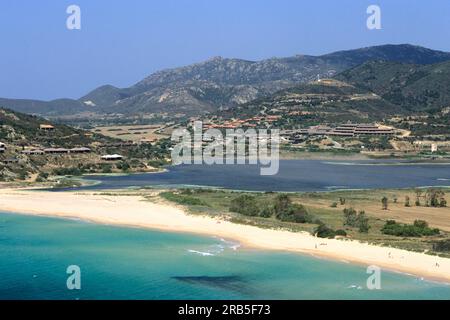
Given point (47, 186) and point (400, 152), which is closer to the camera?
point (47, 186)

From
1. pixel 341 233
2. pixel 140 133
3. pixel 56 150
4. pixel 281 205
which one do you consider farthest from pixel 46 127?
pixel 341 233

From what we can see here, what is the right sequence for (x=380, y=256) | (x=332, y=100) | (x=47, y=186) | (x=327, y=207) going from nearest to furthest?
(x=380, y=256)
(x=327, y=207)
(x=47, y=186)
(x=332, y=100)

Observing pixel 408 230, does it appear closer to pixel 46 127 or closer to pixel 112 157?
pixel 112 157
